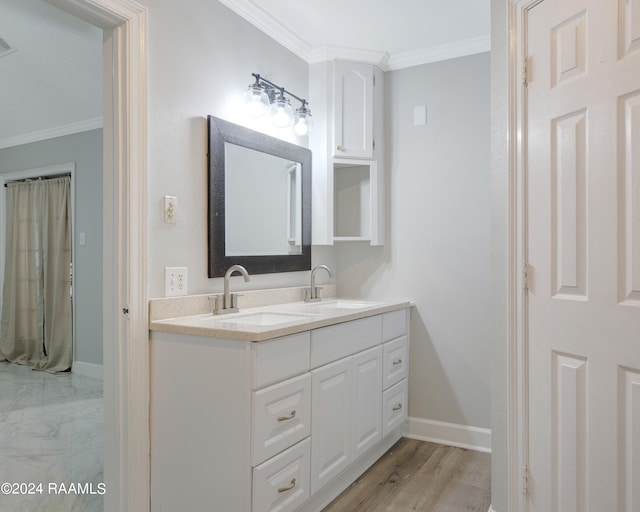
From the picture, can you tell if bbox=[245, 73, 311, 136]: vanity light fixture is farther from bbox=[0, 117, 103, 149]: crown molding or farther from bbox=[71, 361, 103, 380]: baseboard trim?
bbox=[71, 361, 103, 380]: baseboard trim

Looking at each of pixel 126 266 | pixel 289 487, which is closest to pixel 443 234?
pixel 289 487

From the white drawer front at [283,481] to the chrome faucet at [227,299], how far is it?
68cm

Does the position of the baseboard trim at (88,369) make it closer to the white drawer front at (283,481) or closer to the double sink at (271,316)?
the double sink at (271,316)

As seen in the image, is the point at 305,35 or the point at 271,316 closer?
the point at 271,316

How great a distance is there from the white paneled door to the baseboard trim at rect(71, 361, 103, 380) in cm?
365

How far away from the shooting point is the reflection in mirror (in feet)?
7.66

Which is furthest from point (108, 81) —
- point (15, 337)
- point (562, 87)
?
point (15, 337)

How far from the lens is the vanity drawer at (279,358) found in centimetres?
162

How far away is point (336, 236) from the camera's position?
10.3ft

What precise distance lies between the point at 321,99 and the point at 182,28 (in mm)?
1066

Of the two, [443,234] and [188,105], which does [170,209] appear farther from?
[443,234]

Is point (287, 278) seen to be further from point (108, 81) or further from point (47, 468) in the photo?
point (47, 468)

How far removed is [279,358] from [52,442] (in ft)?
6.07

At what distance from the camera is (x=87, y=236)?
4.26 m
